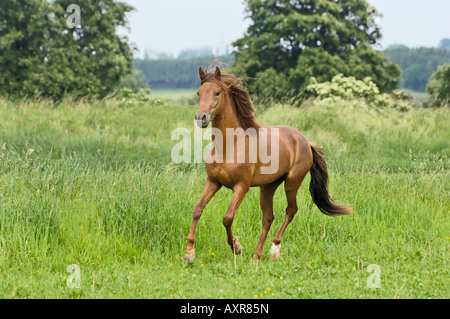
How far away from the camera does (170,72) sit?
85.7m

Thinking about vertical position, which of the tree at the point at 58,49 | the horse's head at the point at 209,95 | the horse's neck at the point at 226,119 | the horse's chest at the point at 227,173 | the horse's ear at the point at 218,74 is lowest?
the horse's chest at the point at 227,173

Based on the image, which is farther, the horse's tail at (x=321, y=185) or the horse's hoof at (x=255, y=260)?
the horse's tail at (x=321, y=185)

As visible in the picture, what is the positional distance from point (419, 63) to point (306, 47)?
48476mm

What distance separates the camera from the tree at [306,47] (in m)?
29.3

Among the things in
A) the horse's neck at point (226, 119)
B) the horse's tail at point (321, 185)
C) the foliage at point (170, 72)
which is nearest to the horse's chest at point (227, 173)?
the horse's neck at point (226, 119)

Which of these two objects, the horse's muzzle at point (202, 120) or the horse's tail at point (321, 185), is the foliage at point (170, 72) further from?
the horse's muzzle at point (202, 120)

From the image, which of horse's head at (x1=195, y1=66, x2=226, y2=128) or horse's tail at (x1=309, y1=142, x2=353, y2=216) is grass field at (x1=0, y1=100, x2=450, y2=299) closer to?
horse's tail at (x1=309, y1=142, x2=353, y2=216)

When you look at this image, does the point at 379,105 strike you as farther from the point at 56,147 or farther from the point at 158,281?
the point at 158,281

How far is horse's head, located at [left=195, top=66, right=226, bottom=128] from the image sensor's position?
16.8 ft

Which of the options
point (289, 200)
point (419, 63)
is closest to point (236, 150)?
point (289, 200)

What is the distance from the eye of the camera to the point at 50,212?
6984 mm

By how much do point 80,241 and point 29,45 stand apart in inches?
1007

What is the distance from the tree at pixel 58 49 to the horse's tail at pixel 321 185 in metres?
23.2

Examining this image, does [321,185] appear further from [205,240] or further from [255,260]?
[205,240]
